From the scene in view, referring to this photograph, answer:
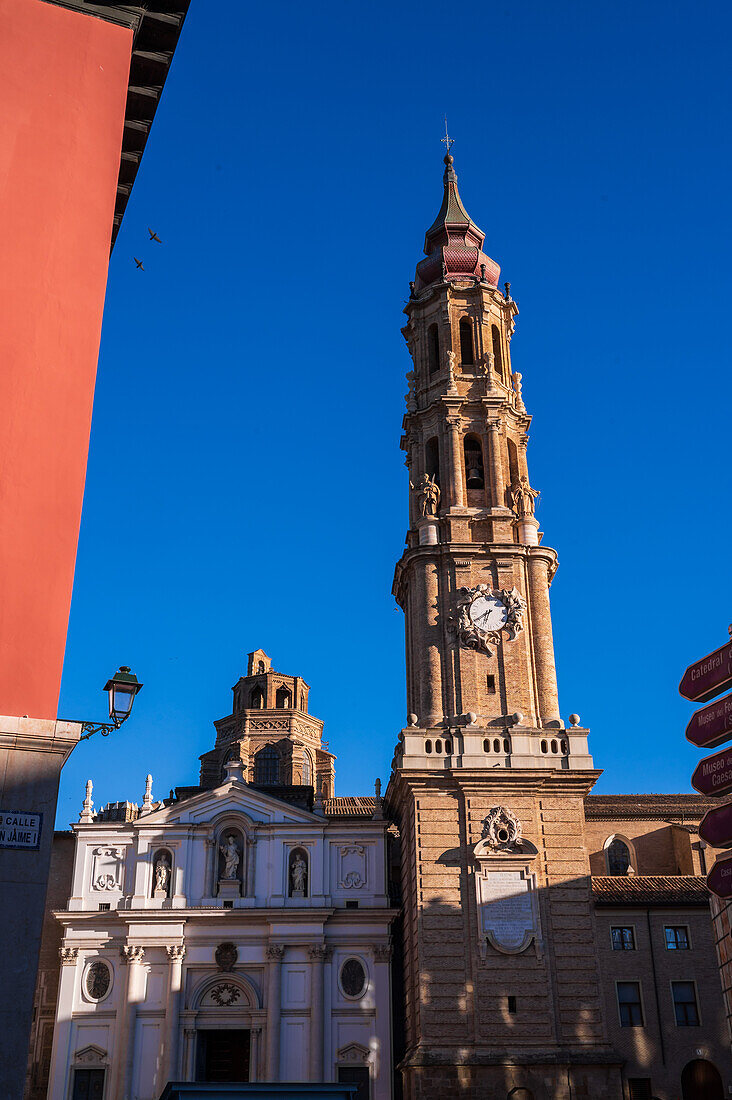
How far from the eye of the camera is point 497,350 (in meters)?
51.8

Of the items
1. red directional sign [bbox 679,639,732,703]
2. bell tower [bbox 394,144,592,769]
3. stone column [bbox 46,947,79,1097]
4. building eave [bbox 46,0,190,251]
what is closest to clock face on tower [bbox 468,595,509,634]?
bell tower [bbox 394,144,592,769]

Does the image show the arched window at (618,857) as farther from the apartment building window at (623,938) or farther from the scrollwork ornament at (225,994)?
the scrollwork ornament at (225,994)

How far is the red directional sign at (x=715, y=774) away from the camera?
21188mm

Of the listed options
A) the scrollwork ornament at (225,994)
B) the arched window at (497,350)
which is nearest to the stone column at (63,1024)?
the scrollwork ornament at (225,994)

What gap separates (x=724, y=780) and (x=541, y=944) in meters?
19.6

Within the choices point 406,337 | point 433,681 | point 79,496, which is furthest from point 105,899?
point 79,496

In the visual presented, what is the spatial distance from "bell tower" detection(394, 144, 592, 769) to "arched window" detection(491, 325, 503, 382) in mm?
71

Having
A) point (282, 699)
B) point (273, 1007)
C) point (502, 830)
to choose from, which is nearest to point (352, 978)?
point (273, 1007)

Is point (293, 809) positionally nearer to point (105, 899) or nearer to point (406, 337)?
point (105, 899)

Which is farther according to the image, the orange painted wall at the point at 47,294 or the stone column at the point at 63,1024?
the stone column at the point at 63,1024

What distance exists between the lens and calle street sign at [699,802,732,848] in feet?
68.1

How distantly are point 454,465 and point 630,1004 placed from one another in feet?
71.6

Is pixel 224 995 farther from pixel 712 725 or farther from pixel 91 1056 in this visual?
pixel 712 725

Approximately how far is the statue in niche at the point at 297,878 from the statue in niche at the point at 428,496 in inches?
590
